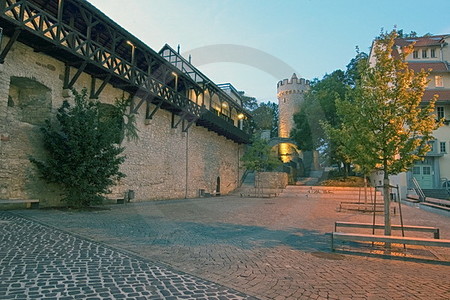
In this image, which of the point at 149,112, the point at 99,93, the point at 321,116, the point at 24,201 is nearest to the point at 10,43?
the point at 99,93

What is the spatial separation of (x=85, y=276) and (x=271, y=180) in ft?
84.8

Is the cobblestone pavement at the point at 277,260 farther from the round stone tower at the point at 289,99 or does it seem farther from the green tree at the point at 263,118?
the green tree at the point at 263,118

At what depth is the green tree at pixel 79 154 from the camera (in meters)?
10.7

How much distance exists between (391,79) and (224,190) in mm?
22689

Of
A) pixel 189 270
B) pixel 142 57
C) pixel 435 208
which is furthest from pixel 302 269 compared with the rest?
pixel 142 57

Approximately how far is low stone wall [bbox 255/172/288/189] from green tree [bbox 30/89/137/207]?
19.2 metres

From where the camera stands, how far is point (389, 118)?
661 centimetres

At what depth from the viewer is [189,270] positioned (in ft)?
14.4

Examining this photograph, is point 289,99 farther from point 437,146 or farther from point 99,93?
point 99,93

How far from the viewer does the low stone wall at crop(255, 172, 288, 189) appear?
1137 inches

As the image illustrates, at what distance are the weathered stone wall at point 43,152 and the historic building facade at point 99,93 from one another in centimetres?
3

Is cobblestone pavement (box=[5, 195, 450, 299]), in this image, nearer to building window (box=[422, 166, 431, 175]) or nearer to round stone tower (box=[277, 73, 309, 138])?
building window (box=[422, 166, 431, 175])

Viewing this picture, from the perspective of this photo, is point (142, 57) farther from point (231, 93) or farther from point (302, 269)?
point (231, 93)

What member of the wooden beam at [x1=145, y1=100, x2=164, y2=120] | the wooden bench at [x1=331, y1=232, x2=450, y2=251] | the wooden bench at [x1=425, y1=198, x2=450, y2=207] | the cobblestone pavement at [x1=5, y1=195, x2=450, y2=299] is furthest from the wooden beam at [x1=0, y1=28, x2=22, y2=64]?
the wooden bench at [x1=425, y1=198, x2=450, y2=207]
